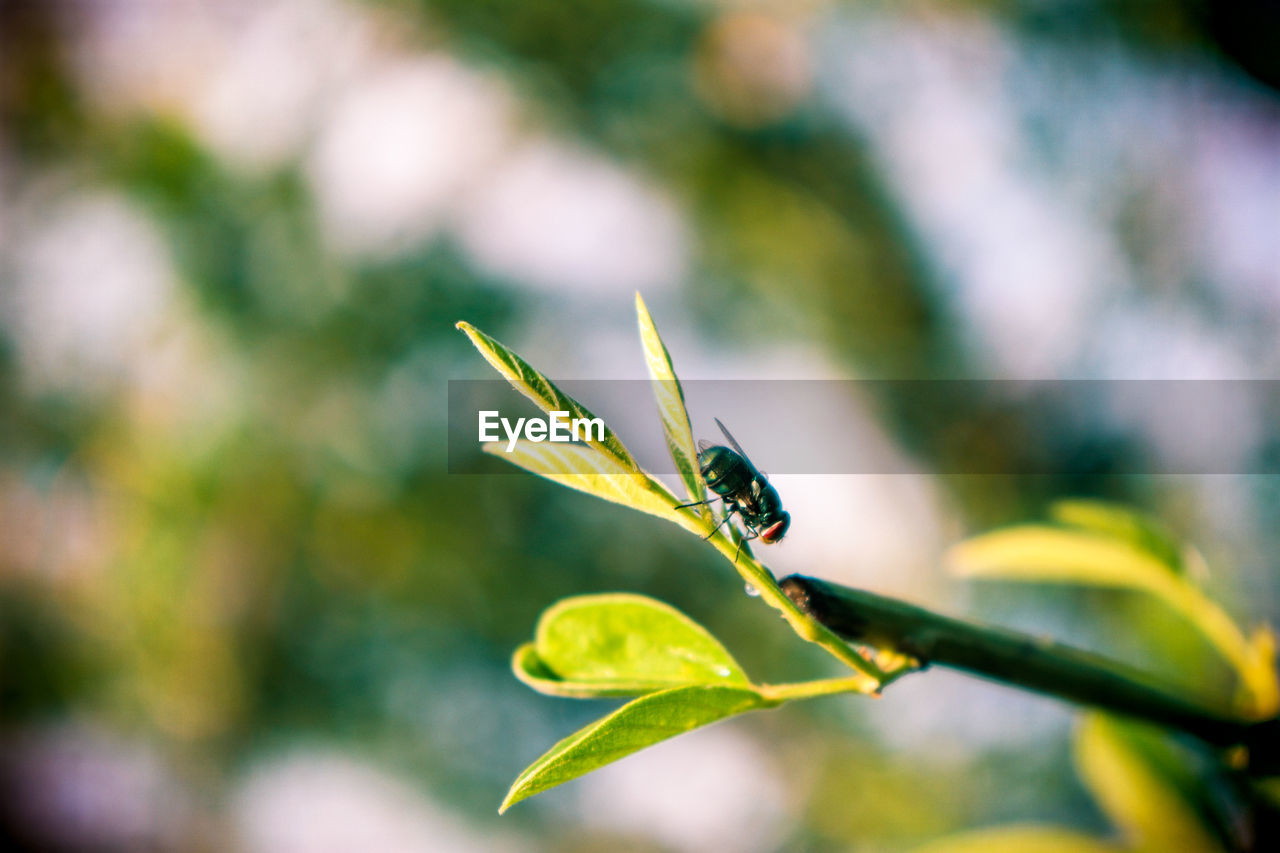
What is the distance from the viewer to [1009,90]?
824mm

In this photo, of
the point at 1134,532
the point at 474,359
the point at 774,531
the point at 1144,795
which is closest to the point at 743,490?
the point at 774,531

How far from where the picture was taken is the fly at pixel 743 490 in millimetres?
205

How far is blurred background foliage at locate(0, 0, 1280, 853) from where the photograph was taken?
833 millimetres

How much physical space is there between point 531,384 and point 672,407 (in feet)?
0.10

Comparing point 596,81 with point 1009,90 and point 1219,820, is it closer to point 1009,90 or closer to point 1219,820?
point 1009,90

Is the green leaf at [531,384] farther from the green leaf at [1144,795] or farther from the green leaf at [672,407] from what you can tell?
the green leaf at [1144,795]

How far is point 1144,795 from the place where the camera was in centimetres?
33

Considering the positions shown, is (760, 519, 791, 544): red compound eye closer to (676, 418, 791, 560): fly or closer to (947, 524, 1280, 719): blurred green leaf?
(676, 418, 791, 560): fly

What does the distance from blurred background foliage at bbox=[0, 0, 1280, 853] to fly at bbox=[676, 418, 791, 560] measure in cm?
62
